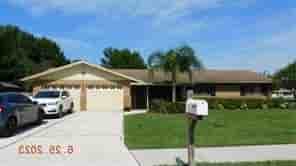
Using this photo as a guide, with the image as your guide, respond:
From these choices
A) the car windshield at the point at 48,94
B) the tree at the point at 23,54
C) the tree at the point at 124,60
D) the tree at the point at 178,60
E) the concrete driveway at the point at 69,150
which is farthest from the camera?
the tree at the point at 124,60

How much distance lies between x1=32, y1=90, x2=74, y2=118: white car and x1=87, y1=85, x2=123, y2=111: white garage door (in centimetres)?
432

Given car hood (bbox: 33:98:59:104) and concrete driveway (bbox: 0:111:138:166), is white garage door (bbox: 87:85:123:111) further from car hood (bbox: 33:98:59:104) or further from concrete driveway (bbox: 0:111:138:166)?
concrete driveway (bbox: 0:111:138:166)

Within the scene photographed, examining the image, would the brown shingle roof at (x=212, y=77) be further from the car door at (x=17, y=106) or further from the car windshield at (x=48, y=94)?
the car door at (x=17, y=106)

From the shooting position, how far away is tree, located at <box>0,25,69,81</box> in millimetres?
47191

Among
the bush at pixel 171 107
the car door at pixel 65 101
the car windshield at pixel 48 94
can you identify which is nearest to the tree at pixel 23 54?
the car door at pixel 65 101

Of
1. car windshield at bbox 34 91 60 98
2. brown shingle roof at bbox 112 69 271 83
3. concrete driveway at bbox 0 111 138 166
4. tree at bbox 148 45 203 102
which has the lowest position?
concrete driveway at bbox 0 111 138 166

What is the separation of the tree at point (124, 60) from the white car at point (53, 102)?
45561mm

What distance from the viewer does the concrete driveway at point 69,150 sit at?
25.6 feet

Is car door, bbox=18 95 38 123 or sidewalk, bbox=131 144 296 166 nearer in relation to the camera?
sidewalk, bbox=131 144 296 166

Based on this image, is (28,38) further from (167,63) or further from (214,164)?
(214,164)

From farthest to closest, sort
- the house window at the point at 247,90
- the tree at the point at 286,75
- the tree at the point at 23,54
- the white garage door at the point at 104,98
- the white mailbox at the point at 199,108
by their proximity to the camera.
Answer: the tree at the point at 286,75, the tree at the point at 23,54, the house window at the point at 247,90, the white garage door at the point at 104,98, the white mailbox at the point at 199,108

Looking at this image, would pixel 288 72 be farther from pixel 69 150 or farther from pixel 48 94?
pixel 69 150

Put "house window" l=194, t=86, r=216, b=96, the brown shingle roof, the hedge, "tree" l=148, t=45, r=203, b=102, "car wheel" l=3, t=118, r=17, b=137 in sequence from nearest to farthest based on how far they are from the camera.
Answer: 1. "car wheel" l=3, t=118, r=17, b=137
2. "tree" l=148, t=45, r=203, b=102
3. the hedge
4. the brown shingle roof
5. "house window" l=194, t=86, r=216, b=96

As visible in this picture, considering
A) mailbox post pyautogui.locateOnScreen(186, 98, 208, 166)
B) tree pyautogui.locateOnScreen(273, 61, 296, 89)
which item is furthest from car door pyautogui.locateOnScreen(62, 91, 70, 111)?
Answer: tree pyautogui.locateOnScreen(273, 61, 296, 89)
